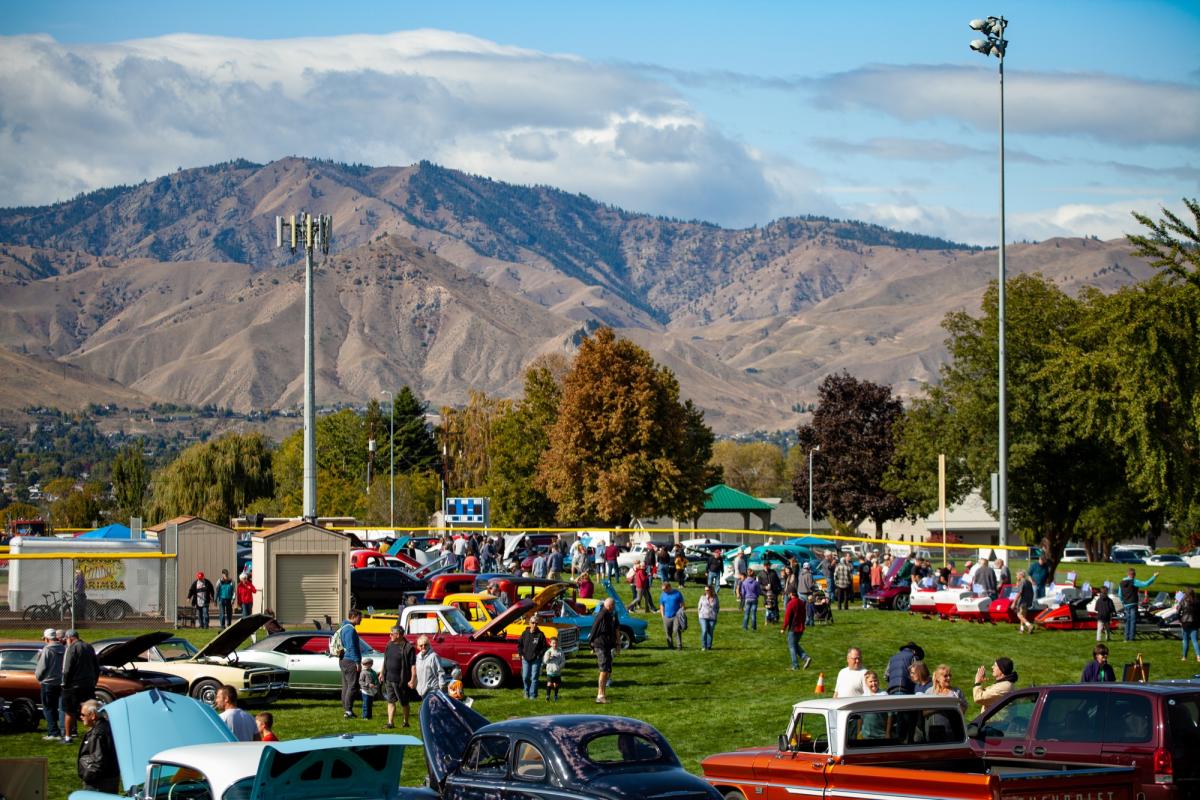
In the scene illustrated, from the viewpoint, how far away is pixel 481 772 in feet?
46.7

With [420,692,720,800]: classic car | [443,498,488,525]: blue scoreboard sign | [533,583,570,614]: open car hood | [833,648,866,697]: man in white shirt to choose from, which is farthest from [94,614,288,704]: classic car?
[443,498,488,525]: blue scoreboard sign

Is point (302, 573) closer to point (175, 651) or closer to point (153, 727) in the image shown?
point (175, 651)

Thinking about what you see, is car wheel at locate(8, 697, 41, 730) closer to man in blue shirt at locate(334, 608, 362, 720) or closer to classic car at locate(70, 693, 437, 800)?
man in blue shirt at locate(334, 608, 362, 720)

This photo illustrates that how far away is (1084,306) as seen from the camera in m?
61.0

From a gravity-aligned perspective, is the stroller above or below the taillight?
below

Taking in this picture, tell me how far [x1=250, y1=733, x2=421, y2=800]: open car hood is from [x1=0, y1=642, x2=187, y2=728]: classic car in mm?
10750

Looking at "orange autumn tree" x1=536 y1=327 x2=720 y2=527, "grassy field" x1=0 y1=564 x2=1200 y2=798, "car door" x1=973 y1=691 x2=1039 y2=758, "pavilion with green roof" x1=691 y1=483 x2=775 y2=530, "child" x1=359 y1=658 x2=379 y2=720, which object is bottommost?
"grassy field" x1=0 y1=564 x2=1200 y2=798

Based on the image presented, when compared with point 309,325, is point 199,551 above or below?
below

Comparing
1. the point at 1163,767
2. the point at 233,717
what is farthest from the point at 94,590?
the point at 1163,767

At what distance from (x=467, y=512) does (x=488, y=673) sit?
123 ft

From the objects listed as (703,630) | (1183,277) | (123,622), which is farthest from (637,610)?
(1183,277)

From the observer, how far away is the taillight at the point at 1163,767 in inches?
557

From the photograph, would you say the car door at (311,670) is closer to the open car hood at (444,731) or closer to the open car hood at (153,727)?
the open car hood at (153,727)

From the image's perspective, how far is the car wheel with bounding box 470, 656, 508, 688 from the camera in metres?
27.2
